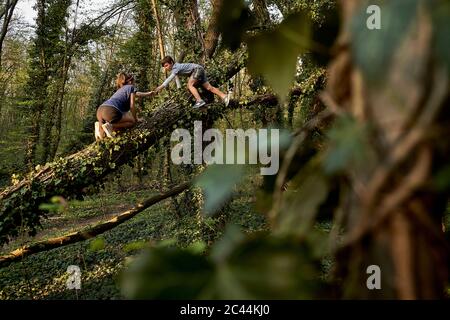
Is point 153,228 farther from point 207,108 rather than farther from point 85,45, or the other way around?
point 85,45

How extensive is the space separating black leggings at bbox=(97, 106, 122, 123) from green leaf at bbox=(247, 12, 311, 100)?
6.64 meters

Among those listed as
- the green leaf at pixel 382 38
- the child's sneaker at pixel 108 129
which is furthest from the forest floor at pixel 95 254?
the green leaf at pixel 382 38

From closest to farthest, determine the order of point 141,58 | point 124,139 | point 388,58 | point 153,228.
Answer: point 388,58 → point 124,139 → point 153,228 → point 141,58

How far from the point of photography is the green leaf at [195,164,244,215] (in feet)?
1.17

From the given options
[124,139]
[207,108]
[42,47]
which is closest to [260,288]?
[124,139]

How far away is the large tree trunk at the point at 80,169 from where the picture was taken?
6.32 metres

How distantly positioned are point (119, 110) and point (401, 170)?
688cm

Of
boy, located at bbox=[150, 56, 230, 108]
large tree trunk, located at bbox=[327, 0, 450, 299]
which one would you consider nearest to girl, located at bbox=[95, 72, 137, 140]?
boy, located at bbox=[150, 56, 230, 108]

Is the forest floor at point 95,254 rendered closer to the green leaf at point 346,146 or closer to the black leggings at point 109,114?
the black leggings at point 109,114

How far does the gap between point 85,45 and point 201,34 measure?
7.49 metres

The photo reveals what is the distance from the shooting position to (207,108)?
8375 mm

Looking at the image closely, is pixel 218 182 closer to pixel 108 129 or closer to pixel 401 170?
pixel 401 170

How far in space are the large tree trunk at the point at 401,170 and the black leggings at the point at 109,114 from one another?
22.1ft

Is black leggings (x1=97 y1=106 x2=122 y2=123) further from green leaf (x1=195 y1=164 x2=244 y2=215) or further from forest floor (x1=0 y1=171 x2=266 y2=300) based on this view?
green leaf (x1=195 y1=164 x2=244 y2=215)
